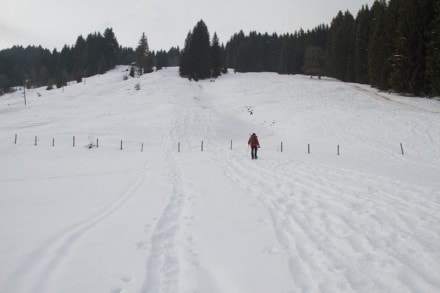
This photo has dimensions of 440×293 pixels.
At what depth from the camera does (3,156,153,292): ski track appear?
181 inches

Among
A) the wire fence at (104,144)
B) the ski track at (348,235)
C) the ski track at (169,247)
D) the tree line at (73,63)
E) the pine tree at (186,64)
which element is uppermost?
the tree line at (73,63)

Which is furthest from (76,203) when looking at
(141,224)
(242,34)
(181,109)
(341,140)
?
(242,34)

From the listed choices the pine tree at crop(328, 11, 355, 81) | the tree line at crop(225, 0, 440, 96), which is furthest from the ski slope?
the pine tree at crop(328, 11, 355, 81)

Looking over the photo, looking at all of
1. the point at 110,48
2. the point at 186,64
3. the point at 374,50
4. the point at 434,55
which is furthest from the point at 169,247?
the point at 110,48

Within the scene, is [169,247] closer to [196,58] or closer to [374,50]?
[374,50]

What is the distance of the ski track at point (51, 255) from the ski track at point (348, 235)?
3.94m

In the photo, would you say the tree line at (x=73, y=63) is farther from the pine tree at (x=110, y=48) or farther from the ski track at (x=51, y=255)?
the ski track at (x=51, y=255)

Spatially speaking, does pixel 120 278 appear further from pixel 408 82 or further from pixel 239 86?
pixel 239 86

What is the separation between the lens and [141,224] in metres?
7.29

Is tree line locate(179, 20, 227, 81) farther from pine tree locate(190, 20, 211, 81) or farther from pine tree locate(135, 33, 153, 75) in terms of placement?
pine tree locate(135, 33, 153, 75)

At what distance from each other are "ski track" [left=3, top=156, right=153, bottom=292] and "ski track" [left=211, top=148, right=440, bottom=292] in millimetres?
3940

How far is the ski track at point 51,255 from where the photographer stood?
4.59 metres

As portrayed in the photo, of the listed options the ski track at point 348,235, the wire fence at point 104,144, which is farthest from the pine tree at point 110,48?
the ski track at point 348,235

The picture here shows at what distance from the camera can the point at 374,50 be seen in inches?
2163
